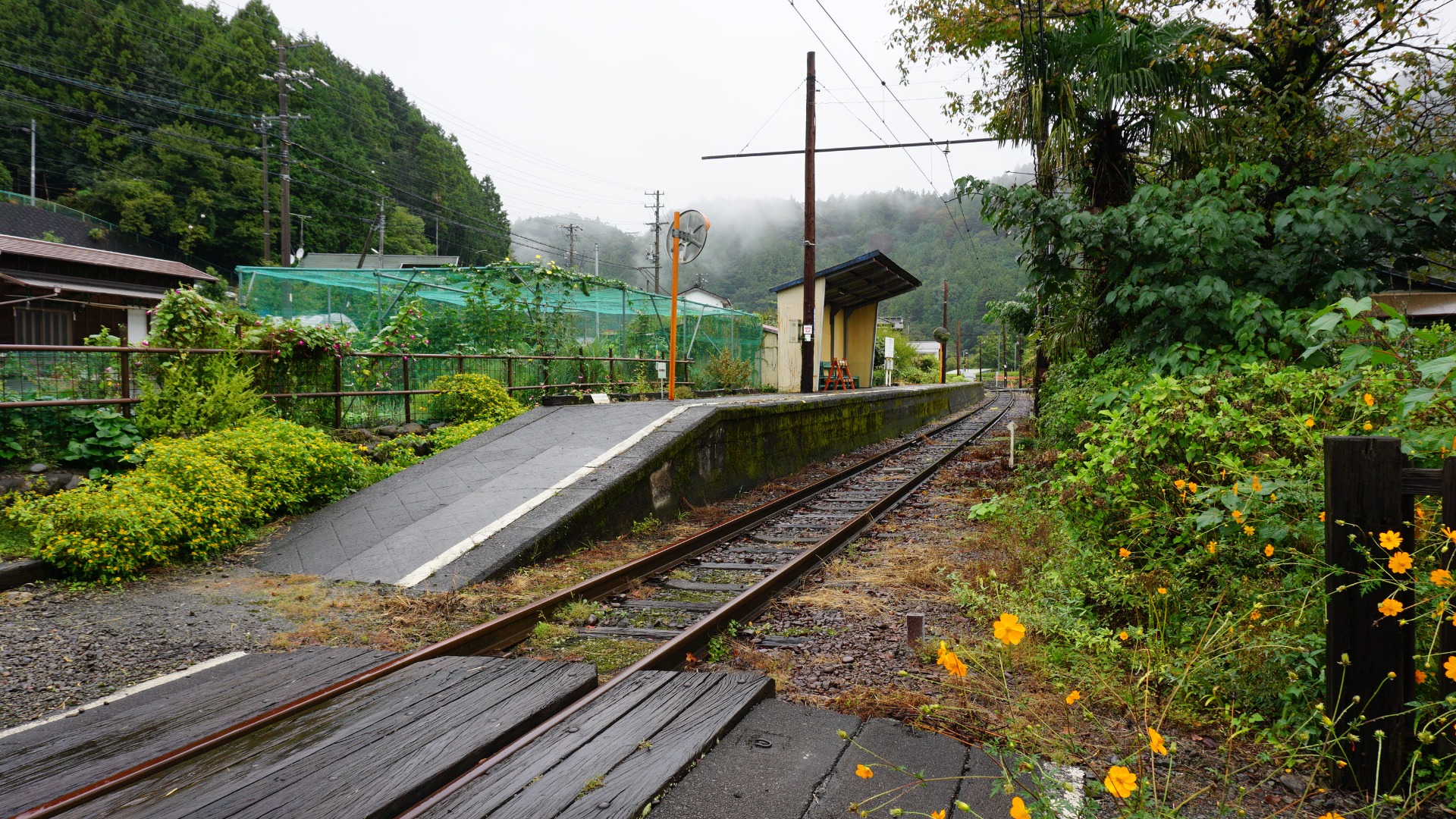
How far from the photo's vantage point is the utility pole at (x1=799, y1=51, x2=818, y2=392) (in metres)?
17.6

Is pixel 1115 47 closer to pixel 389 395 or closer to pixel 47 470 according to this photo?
pixel 389 395

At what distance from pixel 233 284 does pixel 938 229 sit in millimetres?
88183

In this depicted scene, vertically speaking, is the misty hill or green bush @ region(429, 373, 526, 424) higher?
the misty hill

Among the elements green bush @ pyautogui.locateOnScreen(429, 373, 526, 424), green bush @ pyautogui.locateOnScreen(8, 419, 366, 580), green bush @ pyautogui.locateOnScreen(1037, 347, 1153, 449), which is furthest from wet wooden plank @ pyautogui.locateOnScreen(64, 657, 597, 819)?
green bush @ pyautogui.locateOnScreen(429, 373, 526, 424)

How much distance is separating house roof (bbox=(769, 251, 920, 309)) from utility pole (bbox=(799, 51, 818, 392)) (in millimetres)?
2518

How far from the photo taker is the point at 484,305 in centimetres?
1408

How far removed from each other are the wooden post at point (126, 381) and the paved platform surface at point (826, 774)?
23.6 ft

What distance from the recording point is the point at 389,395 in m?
10.3

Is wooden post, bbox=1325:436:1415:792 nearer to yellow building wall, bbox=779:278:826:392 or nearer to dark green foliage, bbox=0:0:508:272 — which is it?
yellow building wall, bbox=779:278:826:392

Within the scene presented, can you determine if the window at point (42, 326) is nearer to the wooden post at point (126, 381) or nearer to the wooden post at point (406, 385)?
the wooden post at point (406, 385)

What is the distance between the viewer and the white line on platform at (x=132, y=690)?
3.27 metres

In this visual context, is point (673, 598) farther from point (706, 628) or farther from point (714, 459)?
point (714, 459)

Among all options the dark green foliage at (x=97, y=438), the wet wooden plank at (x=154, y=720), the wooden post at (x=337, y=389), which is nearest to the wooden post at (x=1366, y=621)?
the wet wooden plank at (x=154, y=720)

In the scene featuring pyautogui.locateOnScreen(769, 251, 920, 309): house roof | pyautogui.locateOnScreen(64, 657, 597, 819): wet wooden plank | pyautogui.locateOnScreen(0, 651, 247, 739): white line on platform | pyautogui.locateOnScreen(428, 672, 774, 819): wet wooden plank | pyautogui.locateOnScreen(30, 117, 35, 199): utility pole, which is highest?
pyautogui.locateOnScreen(30, 117, 35, 199): utility pole
